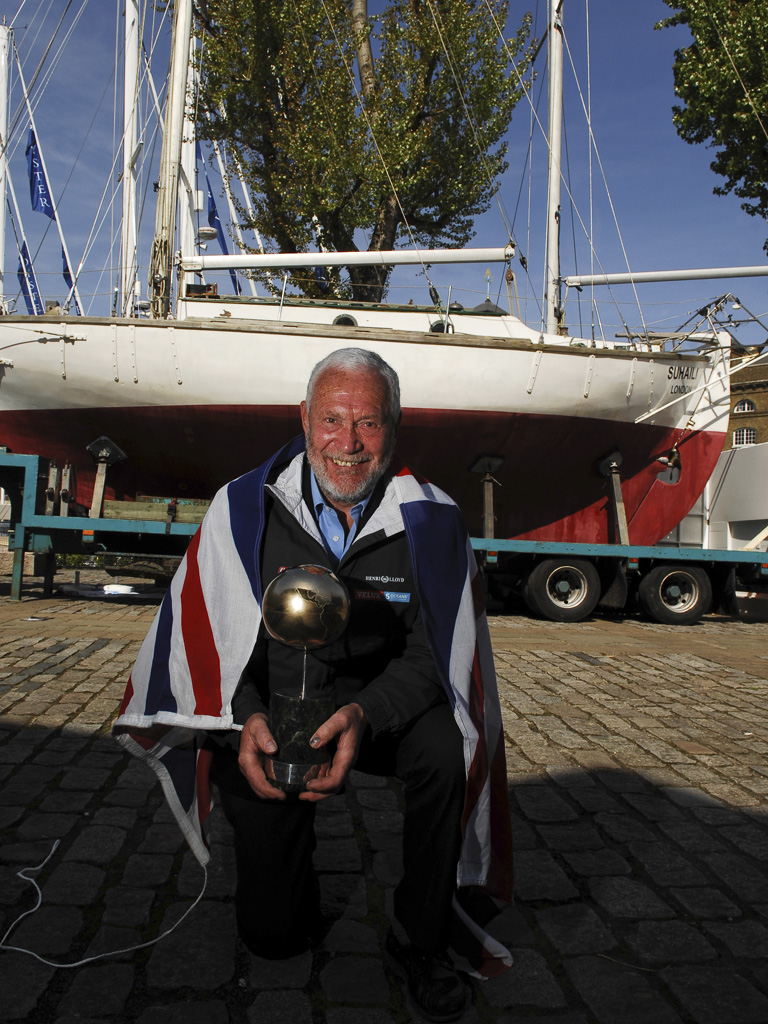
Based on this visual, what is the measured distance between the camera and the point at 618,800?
3.50 m

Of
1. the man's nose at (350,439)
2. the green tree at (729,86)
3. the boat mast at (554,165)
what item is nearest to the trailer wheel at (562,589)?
the boat mast at (554,165)

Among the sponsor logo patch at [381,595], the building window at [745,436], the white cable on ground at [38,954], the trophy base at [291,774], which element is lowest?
the white cable on ground at [38,954]

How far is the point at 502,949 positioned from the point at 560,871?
78 centimetres

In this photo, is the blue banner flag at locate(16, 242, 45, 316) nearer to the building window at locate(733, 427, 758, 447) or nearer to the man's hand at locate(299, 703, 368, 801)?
the man's hand at locate(299, 703, 368, 801)

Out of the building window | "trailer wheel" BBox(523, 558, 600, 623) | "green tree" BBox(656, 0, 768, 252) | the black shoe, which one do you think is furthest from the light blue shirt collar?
the building window

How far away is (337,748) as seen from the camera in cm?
192

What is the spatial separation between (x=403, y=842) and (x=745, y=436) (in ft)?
150

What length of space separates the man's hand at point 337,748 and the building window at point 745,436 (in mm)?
44675

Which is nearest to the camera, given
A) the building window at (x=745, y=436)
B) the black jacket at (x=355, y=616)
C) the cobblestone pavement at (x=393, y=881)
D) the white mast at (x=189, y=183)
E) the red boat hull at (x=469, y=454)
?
the cobblestone pavement at (x=393, y=881)

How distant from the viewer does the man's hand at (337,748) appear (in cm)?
185

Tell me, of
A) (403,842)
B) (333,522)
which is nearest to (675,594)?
(333,522)

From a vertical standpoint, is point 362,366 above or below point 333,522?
above

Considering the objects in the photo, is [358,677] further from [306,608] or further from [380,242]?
[380,242]

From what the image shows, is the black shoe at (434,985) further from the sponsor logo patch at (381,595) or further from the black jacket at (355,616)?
the sponsor logo patch at (381,595)
